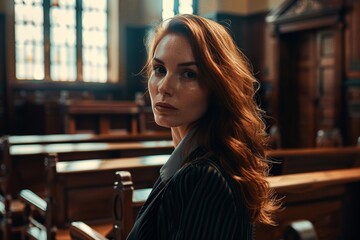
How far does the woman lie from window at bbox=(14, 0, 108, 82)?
8.66 m

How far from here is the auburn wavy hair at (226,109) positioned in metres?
1.09

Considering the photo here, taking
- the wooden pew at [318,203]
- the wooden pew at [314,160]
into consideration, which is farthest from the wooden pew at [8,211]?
the wooden pew at [314,160]

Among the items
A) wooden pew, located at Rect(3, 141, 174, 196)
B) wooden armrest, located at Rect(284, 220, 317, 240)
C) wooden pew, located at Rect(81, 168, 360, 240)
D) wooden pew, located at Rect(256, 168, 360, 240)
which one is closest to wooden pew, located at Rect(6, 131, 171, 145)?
wooden pew, located at Rect(3, 141, 174, 196)

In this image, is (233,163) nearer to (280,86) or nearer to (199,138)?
(199,138)

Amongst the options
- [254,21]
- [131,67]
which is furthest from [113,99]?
[254,21]

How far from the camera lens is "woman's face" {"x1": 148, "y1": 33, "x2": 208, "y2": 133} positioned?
3.68 feet

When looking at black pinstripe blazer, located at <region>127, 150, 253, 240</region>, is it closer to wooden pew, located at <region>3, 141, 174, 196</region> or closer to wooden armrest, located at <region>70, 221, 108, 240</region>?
wooden armrest, located at <region>70, 221, 108, 240</region>

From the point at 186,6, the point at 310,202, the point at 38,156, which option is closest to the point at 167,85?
the point at 310,202

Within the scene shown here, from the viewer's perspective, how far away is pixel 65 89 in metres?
9.52

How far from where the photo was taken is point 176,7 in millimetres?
10180

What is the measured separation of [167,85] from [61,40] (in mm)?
8983

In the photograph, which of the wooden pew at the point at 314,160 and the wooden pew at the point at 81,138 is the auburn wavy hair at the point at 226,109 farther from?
the wooden pew at the point at 81,138

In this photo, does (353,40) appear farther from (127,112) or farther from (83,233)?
(83,233)

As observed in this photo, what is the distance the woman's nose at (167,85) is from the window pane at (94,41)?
904 centimetres
